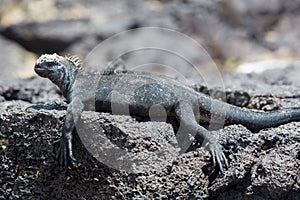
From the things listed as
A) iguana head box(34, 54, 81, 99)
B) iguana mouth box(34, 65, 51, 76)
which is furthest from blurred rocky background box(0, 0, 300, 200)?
iguana mouth box(34, 65, 51, 76)

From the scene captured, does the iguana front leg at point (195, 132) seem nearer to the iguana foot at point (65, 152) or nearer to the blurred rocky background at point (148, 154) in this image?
the blurred rocky background at point (148, 154)

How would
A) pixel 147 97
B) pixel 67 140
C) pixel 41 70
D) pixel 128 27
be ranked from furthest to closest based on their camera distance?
pixel 128 27 → pixel 147 97 → pixel 41 70 → pixel 67 140

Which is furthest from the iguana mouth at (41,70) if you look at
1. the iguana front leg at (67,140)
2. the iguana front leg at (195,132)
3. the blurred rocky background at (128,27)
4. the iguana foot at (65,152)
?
the blurred rocky background at (128,27)

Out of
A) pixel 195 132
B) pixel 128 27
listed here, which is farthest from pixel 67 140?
pixel 128 27

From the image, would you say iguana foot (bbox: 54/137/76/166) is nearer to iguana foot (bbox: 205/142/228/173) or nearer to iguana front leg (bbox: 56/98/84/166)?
iguana front leg (bbox: 56/98/84/166)

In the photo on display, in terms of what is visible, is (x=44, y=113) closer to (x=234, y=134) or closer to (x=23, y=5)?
(x=234, y=134)

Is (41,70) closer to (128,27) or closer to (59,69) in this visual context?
(59,69)
